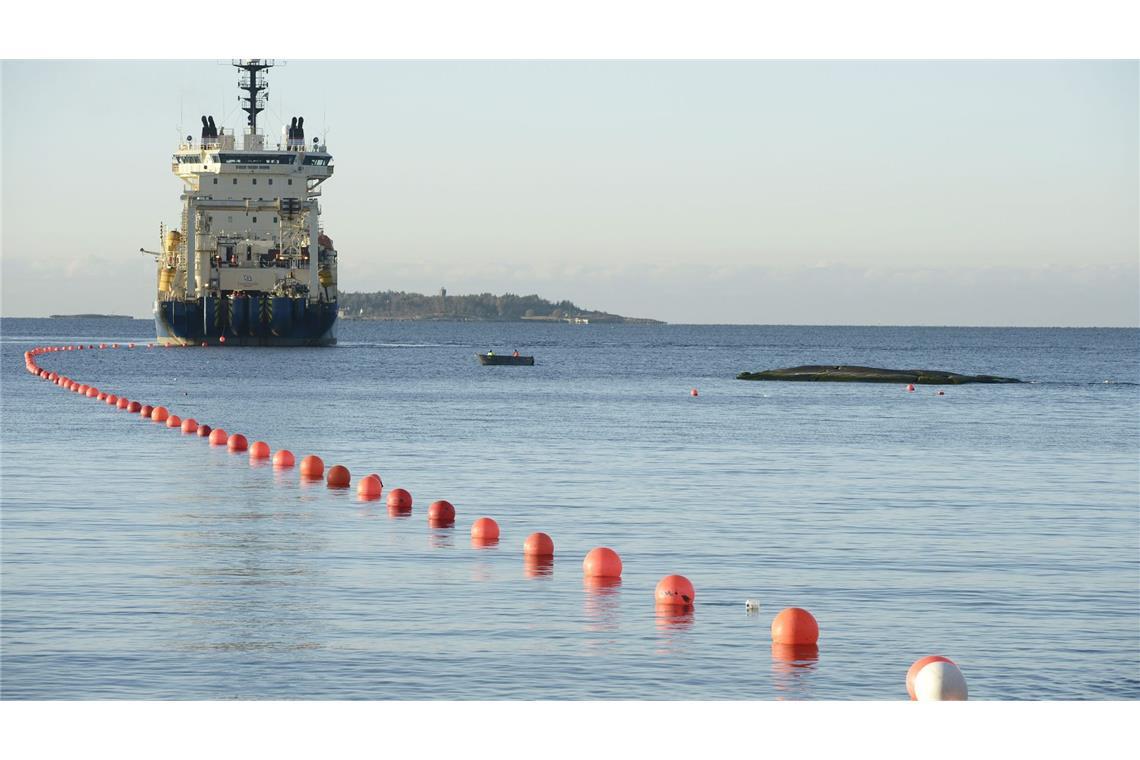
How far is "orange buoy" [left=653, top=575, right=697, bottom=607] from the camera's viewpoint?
17.4m

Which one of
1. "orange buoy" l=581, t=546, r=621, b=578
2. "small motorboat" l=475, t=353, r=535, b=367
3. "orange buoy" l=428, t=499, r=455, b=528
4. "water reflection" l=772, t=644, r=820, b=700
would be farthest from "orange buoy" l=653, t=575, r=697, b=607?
"small motorboat" l=475, t=353, r=535, b=367

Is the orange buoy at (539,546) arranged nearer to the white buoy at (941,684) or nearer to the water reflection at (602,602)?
the water reflection at (602,602)

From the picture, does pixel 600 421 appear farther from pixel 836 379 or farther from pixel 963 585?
pixel 836 379

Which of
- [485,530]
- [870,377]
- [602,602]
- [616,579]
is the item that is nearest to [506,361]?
[870,377]

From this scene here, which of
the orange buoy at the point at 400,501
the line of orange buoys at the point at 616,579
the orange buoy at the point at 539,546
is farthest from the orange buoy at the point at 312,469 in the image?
the orange buoy at the point at 539,546

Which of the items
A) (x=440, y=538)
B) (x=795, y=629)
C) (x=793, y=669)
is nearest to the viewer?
(x=793, y=669)

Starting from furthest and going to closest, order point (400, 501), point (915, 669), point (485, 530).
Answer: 1. point (400, 501)
2. point (485, 530)
3. point (915, 669)

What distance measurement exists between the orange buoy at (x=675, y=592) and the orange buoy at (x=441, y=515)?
728cm

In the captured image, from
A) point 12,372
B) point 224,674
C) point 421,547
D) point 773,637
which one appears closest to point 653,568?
point 421,547

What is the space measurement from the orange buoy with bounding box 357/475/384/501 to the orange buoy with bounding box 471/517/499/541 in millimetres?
5370

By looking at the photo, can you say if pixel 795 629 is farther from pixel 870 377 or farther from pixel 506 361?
pixel 506 361

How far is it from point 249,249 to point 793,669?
315ft

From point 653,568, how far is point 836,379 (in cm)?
6286

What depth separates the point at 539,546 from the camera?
20953 mm
